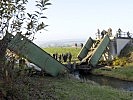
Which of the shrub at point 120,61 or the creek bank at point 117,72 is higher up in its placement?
the shrub at point 120,61

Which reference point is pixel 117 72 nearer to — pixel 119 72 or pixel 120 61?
pixel 119 72

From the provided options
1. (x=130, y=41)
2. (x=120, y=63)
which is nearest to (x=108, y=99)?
(x=120, y=63)

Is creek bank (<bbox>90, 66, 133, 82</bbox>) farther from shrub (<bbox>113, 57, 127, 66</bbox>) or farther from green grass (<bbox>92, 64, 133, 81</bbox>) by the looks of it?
shrub (<bbox>113, 57, 127, 66</bbox>)

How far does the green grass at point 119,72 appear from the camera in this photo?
101 feet

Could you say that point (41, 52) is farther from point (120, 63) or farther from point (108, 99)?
point (120, 63)

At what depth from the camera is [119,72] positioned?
32125 mm

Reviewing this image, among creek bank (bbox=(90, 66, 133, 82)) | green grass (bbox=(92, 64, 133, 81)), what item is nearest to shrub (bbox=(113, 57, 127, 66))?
green grass (bbox=(92, 64, 133, 81))

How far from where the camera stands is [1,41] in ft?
24.2

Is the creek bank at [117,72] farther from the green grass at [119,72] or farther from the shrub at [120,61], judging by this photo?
the shrub at [120,61]

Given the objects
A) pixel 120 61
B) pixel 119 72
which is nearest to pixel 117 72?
pixel 119 72

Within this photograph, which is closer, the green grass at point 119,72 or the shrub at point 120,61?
the green grass at point 119,72

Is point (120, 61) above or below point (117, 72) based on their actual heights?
above

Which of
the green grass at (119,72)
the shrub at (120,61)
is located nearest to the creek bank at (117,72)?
the green grass at (119,72)

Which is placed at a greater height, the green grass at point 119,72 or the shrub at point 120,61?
the shrub at point 120,61
